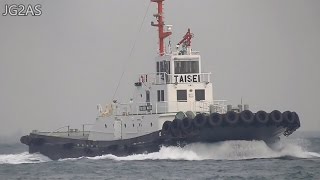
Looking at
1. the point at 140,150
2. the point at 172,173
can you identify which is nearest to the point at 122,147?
the point at 140,150

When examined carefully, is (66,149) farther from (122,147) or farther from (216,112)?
(216,112)

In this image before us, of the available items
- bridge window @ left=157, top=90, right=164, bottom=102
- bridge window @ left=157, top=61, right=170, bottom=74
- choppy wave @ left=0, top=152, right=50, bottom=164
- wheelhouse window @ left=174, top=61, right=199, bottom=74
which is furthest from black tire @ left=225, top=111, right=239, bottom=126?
choppy wave @ left=0, top=152, right=50, bottom=164

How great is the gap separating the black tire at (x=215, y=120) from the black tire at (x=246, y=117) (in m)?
0.98

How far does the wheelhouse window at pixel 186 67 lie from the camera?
52562mm

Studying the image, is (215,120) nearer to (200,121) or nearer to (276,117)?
(200,121)

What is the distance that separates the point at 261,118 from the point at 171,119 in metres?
4.77

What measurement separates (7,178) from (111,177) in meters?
5.19

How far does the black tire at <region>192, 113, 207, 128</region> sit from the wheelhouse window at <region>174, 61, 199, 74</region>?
4.62 metres

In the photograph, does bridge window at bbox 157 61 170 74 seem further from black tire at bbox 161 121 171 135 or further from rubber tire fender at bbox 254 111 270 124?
rubber tire fender at bbox 254 111 270 124

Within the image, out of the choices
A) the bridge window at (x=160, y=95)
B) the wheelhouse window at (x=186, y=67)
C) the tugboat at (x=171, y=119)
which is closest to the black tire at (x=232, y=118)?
the tugboat at (x=171, y=119)

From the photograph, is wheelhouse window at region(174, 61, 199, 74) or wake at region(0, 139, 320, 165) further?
wheelhouse window at region(174, 61, 199, 74)

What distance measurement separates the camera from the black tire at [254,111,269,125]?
48.4 meters

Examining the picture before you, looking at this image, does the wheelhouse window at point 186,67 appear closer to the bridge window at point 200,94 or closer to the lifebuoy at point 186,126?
the bridge window at point 200,94

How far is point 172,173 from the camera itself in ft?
143
